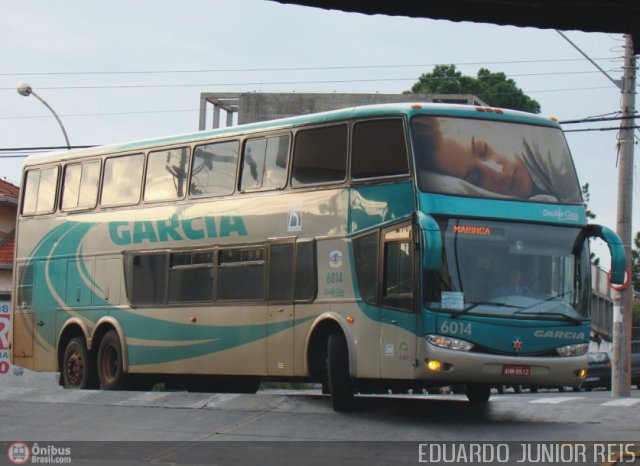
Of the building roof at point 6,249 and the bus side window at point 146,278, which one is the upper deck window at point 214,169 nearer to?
the bus side window at point 146,278

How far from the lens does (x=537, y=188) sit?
Result: 1550 cm

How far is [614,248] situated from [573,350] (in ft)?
4.67

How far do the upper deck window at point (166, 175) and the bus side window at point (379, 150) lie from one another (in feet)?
14.2

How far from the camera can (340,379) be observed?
621 inches

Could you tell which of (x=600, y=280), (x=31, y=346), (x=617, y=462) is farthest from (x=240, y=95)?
(x=617, y=462)

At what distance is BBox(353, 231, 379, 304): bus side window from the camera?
15570 mm

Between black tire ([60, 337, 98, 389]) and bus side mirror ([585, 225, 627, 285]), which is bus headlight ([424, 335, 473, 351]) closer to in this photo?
bus side mirror ([585, 225, 627, 285])

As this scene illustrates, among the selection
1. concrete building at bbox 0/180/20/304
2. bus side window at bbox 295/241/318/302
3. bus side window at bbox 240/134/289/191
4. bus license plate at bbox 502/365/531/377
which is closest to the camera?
bus license plate at bbox 502/365/531/377

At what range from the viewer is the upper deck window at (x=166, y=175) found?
19672 mm

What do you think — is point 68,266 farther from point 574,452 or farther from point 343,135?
point 574,452

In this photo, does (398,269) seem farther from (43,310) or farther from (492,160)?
(43,310)

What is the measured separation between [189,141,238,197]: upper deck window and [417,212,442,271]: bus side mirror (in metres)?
4.92

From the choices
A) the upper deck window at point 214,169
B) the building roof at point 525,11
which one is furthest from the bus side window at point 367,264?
the building roof at point 525,11

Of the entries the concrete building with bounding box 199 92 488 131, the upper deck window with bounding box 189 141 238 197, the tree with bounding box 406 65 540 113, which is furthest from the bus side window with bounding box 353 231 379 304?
the tree with bounding box 406 65 540 113
